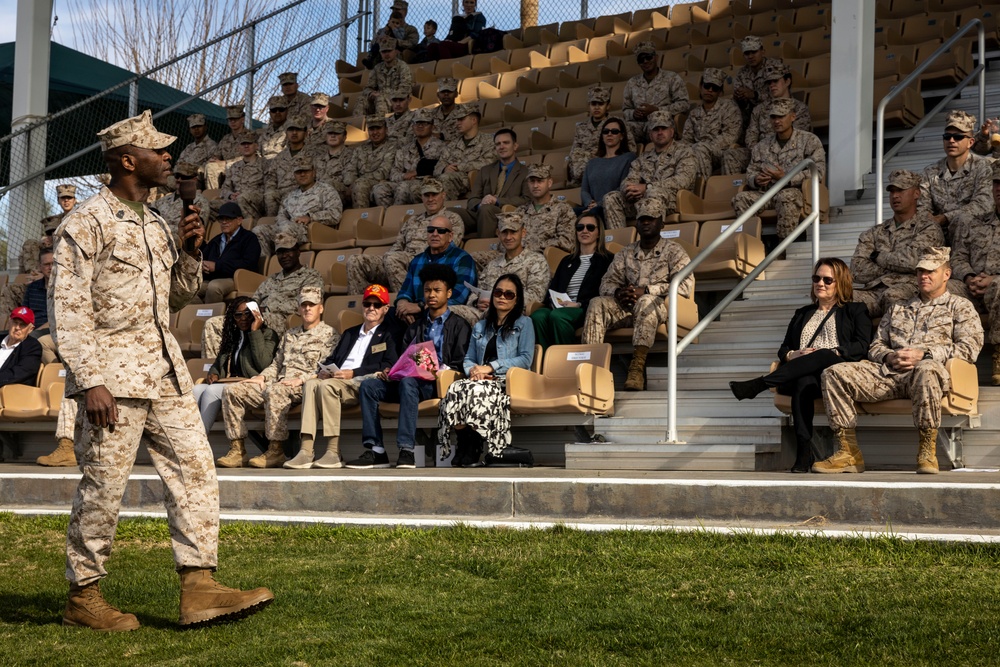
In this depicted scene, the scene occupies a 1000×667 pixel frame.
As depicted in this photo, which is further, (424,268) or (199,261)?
(424,268)

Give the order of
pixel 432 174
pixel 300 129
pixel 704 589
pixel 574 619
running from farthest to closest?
pixel 300 129 < pixel 432 174 < pixel 704 589 < pixel 574 619

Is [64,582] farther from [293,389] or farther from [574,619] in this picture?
[293,389]

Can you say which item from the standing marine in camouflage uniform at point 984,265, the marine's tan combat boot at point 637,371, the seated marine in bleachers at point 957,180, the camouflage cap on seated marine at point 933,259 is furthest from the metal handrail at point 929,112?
the marine's tan combat boot at point 637,371

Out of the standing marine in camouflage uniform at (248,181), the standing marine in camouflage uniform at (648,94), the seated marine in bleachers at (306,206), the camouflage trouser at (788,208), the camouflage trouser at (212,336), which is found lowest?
the camouflage trouser at (212,336)

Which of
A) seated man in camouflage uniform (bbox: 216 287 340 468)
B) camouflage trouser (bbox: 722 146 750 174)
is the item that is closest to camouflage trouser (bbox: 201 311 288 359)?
seated man in camouflage uniform (bbox: 216 287 340 468)

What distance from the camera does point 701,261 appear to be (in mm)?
8844

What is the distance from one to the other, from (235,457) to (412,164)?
5.73 metres

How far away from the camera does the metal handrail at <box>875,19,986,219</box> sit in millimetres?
9883

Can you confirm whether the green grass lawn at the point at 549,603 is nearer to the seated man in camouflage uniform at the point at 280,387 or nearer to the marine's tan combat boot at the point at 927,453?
the marine's tan combat boot at the point at 927,453

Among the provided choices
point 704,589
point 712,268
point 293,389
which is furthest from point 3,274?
point 704,589

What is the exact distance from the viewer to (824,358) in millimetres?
7672

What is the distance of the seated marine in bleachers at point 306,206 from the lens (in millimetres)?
13555

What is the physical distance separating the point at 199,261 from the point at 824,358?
13.6ft

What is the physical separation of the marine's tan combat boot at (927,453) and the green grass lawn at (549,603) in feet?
5.26
